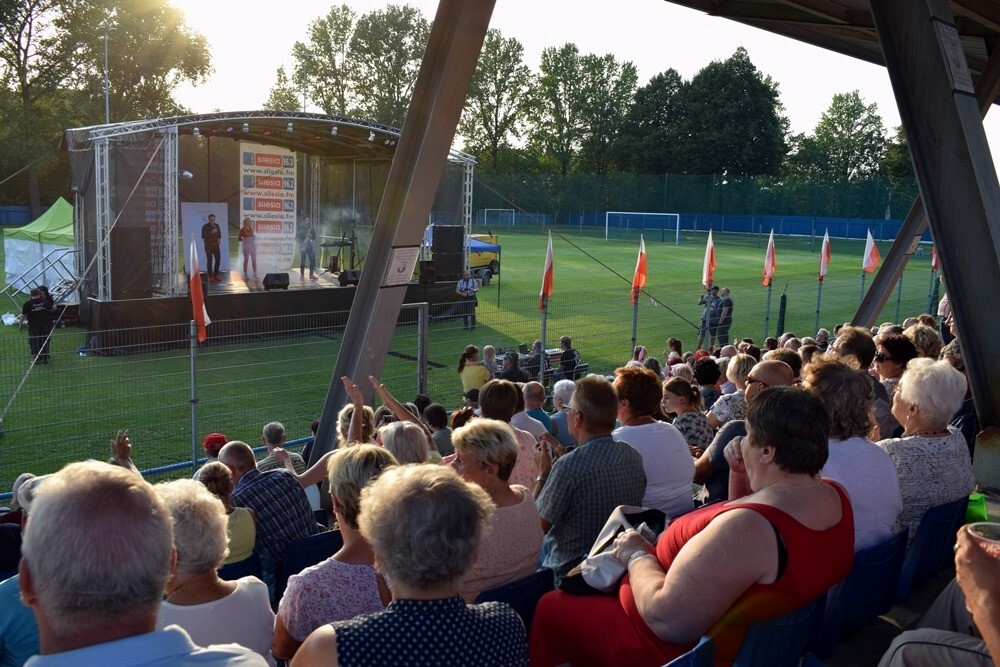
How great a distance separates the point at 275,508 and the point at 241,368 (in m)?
9.23

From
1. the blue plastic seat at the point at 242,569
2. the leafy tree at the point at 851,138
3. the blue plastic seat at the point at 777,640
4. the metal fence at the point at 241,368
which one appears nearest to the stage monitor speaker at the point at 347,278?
the metal fence at the point at 241,368

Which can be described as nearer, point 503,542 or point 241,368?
point 503,542

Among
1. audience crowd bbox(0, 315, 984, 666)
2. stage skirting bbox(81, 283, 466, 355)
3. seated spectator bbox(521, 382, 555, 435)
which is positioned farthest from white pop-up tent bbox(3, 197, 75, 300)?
audience crowd bbox(0, 315, 984, 666)

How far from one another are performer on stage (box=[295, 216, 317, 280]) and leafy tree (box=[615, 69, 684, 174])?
4402cm

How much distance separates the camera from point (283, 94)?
68000 millimetres

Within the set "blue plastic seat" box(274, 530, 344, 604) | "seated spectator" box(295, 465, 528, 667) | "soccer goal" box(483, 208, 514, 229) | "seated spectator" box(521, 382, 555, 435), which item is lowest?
"blue plastic seat" box(274, 530, 344, 604)

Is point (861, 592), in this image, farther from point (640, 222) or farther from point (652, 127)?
point (652, 127)

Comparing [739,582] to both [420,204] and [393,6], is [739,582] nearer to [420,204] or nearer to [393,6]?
[420,204]

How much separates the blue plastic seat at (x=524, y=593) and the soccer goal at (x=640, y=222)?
47.5 m

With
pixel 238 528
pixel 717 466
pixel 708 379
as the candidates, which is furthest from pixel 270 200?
pixel 717 466

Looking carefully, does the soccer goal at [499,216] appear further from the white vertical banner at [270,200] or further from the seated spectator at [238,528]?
the seated spectator at [238,528]

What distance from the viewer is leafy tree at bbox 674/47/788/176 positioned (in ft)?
199

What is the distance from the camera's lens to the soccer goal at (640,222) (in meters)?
50.7

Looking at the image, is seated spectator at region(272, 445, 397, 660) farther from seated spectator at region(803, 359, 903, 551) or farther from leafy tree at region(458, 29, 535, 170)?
leafy tree at region(458, 29, 535, 170)
